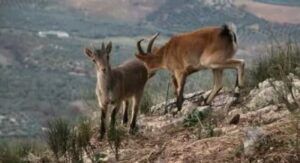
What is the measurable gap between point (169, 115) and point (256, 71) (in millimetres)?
2536

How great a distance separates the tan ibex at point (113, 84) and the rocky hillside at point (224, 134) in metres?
0.40

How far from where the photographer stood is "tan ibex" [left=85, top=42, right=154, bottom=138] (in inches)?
443

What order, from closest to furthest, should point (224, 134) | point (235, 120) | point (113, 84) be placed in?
1. point (224, 134)
2. point (235, 120)
3. point (113, 84)

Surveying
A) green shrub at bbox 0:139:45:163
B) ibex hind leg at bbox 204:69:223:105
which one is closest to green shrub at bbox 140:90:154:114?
ibex hind leg at bbox 204:69:223:105

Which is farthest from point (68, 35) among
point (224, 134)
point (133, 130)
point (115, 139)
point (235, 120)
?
point (224, 134)

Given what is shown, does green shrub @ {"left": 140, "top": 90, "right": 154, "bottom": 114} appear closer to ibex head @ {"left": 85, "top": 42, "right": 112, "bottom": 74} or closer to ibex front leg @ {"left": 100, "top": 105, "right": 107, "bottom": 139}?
ibex front leg @ {"left": 100, "top": 105, "right": 107, "bottom": 139}

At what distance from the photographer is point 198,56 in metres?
13.4

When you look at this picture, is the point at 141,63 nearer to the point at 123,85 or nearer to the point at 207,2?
the point at 123,85

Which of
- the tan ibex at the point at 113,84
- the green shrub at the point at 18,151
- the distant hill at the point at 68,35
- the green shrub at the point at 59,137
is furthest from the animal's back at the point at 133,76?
the distant hill at the point at 68,35

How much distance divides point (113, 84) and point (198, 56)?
2.31 m

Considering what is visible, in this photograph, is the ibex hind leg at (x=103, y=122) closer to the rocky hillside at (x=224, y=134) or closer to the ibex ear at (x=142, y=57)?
the rocky hillside at (x=224, y=134)

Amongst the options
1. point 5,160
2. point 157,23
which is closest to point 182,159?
→ point 5,160

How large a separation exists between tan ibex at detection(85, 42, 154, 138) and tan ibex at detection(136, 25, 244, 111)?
800 mm

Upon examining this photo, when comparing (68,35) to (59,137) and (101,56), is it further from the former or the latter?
(59,137)
